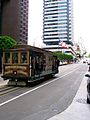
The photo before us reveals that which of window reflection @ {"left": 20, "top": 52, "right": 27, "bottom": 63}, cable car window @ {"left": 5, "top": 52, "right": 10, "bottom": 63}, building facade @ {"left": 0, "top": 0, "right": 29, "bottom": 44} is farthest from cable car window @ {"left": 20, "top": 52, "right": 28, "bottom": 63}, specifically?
building facade @ {"left": 0, "top": 0, "right": 29, "bottom": 44}

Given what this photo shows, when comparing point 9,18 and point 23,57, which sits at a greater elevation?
point 9,18

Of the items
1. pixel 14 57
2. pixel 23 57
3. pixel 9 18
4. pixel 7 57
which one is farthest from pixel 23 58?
pixel 9 18

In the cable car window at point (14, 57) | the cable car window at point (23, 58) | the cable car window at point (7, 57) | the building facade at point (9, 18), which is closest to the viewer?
the cable car window at point (23, 58)

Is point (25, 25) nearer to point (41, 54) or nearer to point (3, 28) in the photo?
point (3, 28)

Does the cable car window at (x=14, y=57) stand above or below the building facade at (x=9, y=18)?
below

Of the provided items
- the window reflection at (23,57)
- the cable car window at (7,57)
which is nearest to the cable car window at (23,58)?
the window reflection at (23,57)

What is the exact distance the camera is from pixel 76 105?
482 inches

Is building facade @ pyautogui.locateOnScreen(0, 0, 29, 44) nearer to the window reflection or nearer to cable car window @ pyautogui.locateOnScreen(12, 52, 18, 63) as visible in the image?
cable car window @ pyautogui.locateOnScreen(12, 52, 18, 63)

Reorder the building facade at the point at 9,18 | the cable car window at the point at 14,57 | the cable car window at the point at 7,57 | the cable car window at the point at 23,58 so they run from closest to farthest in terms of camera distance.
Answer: the cable car window at the point at 23,58, the cable car window at the point at 14,57, the cable car window at the point at 7,57, the building facade at the point at 9,18

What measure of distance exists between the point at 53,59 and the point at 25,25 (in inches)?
4320

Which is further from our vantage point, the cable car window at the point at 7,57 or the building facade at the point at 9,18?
the building facade at the point at 9,18

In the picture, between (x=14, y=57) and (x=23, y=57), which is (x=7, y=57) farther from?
(x=23, y=57)

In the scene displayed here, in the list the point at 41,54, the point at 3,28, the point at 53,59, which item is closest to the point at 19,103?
the point at 41,54

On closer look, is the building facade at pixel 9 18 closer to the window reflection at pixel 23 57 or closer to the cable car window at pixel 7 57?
the cable car window at pixel 7 57
